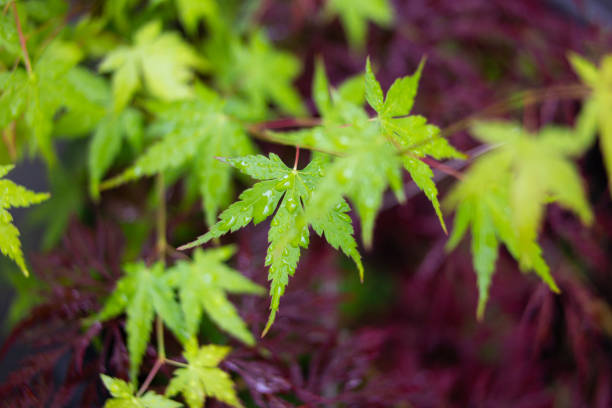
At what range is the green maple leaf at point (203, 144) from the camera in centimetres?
69

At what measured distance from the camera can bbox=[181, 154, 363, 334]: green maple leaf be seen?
1.64 ft

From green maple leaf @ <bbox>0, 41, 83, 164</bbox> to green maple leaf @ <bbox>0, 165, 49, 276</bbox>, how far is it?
121 mm

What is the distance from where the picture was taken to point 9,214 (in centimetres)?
54

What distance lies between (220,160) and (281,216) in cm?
12

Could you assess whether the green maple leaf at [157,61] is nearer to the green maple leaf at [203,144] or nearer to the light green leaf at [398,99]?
the green maple leaf at [203,144]

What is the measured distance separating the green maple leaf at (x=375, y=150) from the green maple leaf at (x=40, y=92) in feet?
1.33

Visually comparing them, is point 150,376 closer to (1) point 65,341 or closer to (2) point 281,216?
(1) point 65,341

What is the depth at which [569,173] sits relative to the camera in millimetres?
373

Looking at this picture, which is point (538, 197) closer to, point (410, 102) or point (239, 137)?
point (410, 102)

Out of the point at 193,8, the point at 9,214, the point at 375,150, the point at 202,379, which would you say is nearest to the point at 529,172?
the point at 375,150

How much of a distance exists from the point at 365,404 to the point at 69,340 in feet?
1.86

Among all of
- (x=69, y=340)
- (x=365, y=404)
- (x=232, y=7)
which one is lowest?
(x=365, y=404)

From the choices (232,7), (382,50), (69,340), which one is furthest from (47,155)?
(382,50)

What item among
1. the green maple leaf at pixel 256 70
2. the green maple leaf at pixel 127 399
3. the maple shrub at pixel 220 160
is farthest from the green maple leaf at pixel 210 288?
the green maple leaf at pixel 256 70
